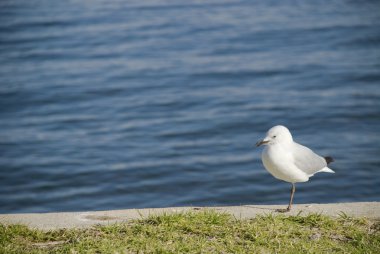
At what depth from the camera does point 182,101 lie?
13.1 meters

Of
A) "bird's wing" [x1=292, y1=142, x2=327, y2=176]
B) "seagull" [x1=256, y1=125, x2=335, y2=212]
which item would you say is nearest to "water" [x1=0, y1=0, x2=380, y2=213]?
"bird's wing" [x1=292, y1=142, x2=327, y2=176]

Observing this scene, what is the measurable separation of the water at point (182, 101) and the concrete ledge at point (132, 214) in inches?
146

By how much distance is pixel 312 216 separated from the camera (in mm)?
5500

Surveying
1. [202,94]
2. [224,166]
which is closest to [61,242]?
[224,166]

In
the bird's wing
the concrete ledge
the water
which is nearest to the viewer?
the concrete ledge

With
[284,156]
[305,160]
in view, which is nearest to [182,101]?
[305,160]

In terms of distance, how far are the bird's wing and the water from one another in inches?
135

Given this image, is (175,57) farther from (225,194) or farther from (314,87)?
(225,194)

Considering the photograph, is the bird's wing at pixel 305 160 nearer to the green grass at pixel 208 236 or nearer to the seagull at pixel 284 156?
the seagull at pixel 284 156

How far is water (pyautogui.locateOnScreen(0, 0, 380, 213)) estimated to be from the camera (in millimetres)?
10250

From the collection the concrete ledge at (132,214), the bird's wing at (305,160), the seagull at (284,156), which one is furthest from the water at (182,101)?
the concrete ledge at (132,214)

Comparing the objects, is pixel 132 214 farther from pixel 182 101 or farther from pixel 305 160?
pixel 182 101

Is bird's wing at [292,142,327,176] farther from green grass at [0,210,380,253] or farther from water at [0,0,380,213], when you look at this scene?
water at [0,0,380,213]

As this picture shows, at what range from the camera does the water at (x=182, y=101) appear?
1025 cm
